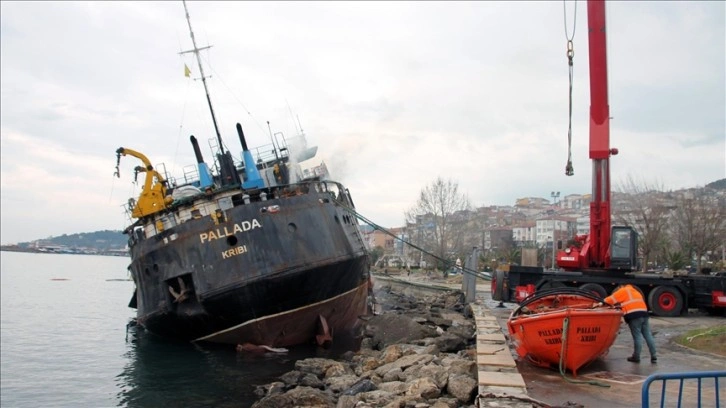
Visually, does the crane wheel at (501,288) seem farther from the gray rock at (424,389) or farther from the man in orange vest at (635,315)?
the gray rock at (424,389)

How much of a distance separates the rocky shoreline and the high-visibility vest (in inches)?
104

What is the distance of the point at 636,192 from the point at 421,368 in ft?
111

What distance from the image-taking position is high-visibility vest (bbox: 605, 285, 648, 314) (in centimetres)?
927

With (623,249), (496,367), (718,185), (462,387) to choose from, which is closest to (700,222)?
(718,185)

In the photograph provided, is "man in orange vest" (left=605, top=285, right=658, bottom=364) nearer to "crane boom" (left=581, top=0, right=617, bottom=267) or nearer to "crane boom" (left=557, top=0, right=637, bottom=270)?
"crane boom" (left=557, top=0, right=637, bottom=270)

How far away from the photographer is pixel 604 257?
16.0 m

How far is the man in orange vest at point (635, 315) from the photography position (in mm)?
9258

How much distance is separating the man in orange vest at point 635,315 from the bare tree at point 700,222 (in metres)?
22.9

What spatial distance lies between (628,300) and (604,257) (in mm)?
7097

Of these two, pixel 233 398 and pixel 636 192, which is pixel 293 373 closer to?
pixel 233 398

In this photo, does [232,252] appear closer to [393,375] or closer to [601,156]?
[393,375]

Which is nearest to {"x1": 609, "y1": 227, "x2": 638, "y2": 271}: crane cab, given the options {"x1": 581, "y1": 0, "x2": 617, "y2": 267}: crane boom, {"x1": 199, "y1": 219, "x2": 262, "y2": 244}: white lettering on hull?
{"x1": 581, "y1": 0, "x2": 617, "y2": 267}: crane boom

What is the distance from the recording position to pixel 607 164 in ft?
49.8

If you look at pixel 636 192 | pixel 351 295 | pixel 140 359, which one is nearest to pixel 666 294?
pixel 351 295
